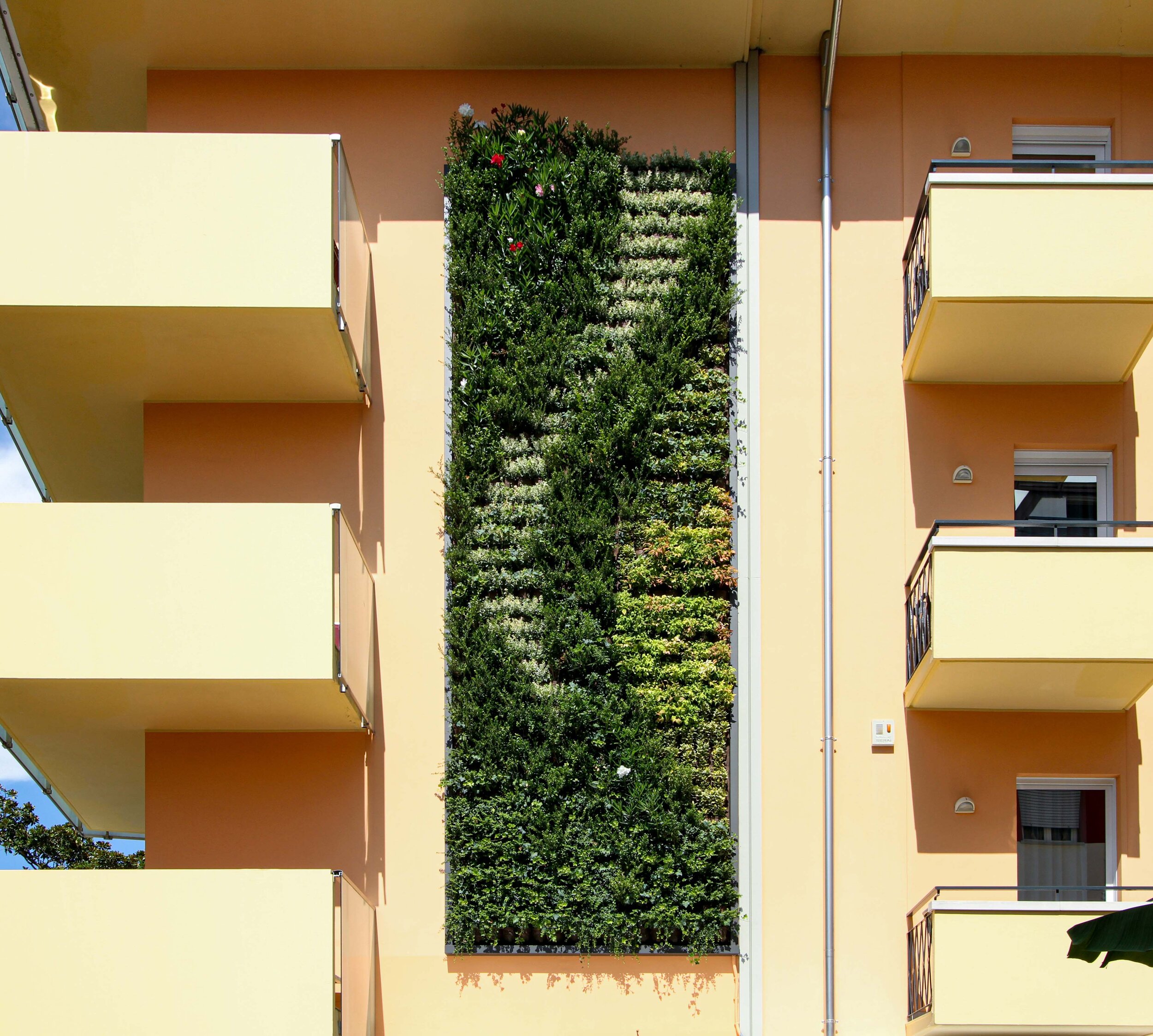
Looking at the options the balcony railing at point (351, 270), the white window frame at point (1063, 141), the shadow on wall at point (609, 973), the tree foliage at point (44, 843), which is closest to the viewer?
the balcony railing at point (351, 270)

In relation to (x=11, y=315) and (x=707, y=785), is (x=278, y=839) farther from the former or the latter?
(x=11, y=315)

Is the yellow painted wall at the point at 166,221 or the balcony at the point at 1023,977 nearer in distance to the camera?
the balcony at the point at 1023,977

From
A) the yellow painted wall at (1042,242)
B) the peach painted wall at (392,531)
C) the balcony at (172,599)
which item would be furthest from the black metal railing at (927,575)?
the balcony at (172,599)

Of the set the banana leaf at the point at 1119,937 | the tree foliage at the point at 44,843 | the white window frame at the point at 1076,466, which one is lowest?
the tree foliage at the point at 44,843

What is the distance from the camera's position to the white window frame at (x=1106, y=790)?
9.11 metres

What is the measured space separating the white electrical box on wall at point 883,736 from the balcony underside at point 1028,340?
2.69 m

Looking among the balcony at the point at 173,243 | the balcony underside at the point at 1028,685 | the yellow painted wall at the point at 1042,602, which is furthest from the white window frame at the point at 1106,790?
the balcony at the point at 173,243

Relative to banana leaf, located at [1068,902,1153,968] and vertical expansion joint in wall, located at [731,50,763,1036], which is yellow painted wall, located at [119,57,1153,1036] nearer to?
vertical expansion joint in wall, located at [731,50,763,1036]

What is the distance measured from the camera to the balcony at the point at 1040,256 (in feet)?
28.4

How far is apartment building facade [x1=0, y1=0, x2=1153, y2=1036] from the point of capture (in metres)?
7.91

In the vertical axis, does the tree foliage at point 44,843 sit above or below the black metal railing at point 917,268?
below

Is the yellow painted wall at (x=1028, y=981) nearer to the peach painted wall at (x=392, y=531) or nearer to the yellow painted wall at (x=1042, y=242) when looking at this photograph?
the peach painted wall at (x=392, y=531)

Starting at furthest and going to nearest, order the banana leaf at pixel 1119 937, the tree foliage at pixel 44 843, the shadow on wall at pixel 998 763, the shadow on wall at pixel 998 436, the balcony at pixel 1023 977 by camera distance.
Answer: the tree foliage at pixel 44 843
the shadow on wall at pixel 998 436
the shadow on wall at pixel 998 763
the balcony at pixel 1023 977
the banana leaf at pixel 1119 937

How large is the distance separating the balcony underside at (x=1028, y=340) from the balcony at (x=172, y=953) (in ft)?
18.7
